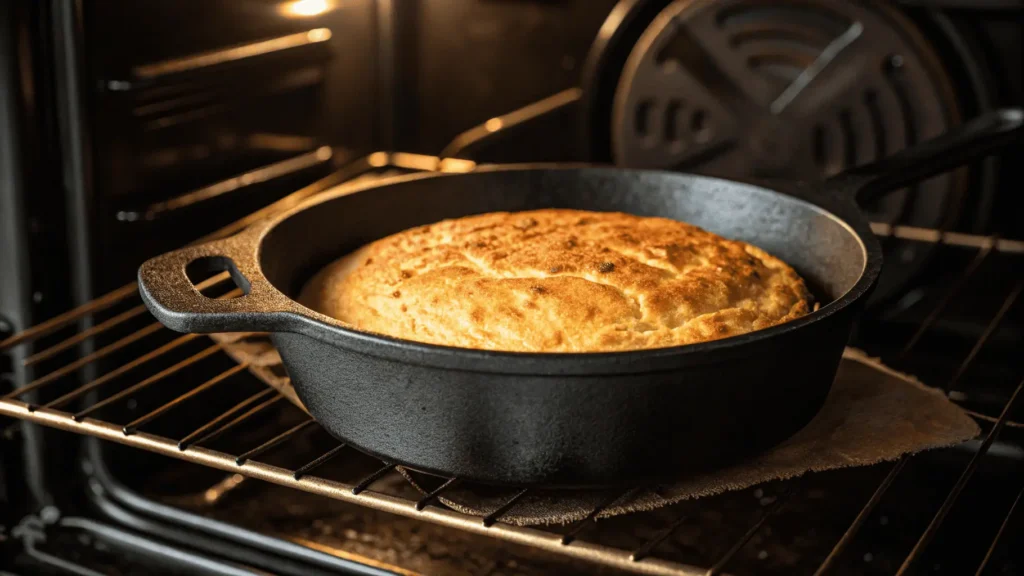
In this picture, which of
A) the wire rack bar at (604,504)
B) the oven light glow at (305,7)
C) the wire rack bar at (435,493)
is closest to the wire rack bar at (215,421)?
the wire rack bar at (435,493)

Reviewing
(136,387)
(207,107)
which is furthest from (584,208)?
(136,387)

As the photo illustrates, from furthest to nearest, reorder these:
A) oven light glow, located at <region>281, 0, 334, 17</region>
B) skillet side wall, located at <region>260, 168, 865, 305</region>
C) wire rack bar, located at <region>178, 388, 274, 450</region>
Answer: oven light glow, located at <region>281, 0, 334, 17</region> < skillet side wall, located at <region>260, 168, 865, 305</region> < wire rack bar, located at <region>178, 388, 274, 450</region>

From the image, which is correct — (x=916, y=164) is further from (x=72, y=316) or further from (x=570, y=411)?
(x=72, y=316)

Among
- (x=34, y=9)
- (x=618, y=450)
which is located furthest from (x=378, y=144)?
(x=618, y=450)

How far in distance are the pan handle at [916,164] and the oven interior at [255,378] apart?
0.18 m

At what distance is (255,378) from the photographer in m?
1.60

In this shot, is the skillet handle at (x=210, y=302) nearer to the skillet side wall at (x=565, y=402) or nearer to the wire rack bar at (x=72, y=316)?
the skillet side wall at (x=565, y=402)

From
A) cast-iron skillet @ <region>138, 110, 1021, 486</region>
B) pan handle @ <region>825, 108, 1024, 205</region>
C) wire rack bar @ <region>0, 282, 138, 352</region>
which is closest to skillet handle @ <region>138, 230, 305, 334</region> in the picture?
cast-iron skillet @ <region>138, 110, 1021, 486</region>

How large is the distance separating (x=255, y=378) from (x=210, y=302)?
0.74 meters

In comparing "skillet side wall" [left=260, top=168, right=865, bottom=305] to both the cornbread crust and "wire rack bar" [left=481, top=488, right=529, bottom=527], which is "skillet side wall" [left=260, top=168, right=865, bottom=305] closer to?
the cornbread crust

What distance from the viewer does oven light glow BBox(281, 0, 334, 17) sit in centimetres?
151

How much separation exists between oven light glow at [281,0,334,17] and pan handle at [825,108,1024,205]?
2.69 feet

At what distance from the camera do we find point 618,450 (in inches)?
34.3

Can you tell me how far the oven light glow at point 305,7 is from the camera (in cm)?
151
